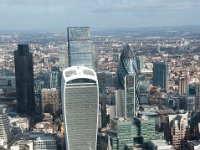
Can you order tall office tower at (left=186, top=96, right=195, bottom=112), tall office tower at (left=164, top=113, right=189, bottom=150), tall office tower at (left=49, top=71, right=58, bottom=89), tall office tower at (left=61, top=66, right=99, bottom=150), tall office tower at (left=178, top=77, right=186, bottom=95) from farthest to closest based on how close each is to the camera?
tall office tower at (left=178, top=77, right=186, bottom=95), tall office tower at (left=49, top=71, right=58, bottom=89), tall office tower at (left=186, top=96, right=195, bottom=112), tall office tower at (left=164, top=113, right=189, bottom=150), tall office tower at (left=61, top=66, right=99, bottom=150)

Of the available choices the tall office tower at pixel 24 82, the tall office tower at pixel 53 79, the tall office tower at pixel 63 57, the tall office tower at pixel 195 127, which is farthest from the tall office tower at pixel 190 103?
the tall office tower at pixel 63 57

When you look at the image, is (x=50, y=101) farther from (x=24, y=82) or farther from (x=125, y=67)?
(x=125, y=67)

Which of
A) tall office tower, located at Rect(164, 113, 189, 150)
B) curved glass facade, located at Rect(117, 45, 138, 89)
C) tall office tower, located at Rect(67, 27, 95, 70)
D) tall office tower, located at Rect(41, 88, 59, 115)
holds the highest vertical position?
tall office tower, located at Rect(67, 27, 95, 70)

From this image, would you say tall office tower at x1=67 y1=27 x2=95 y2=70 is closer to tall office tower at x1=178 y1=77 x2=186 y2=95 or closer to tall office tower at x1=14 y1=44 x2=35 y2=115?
tall office tower at x1=14 y1=44 x2=35 y2=115

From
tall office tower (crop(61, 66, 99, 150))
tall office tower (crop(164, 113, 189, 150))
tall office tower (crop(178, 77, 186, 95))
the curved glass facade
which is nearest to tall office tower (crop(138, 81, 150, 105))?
the curved glass facade

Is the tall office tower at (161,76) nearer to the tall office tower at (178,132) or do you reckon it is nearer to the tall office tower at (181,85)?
the tall office tower at (181,85)

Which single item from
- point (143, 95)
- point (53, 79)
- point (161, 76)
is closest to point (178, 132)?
point (143, 95)
